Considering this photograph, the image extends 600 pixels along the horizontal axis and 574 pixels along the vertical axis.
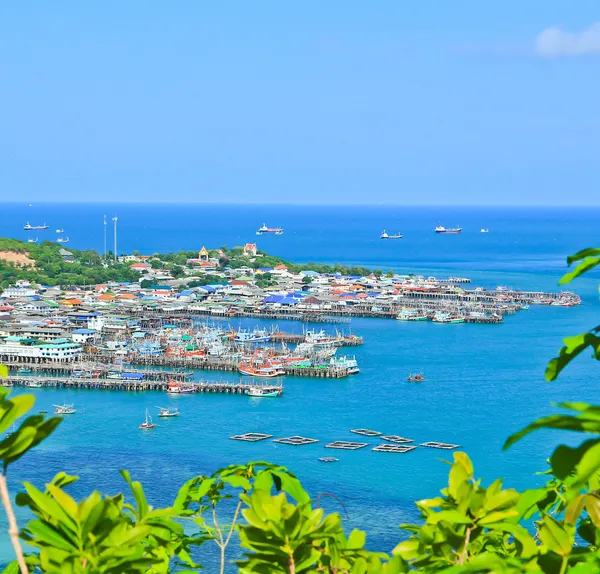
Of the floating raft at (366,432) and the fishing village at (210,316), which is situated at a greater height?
the fishing village at (210,316)

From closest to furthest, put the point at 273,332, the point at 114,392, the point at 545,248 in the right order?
the point at 114,392, the point at 273,332, the point at 545,248

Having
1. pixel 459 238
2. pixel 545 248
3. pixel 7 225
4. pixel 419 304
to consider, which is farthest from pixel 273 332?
pixel 7 225

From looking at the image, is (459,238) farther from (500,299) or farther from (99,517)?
(99,517)

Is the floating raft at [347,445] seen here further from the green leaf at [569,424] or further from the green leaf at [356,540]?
the green leaf at [569,424]

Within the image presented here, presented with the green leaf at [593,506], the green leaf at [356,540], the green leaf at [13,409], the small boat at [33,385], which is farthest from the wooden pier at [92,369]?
the green leaf at [593,506]

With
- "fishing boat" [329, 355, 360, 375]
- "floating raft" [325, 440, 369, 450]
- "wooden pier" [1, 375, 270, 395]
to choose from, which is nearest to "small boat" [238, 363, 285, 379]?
"wooden pier" [1, 375, 270, 395]

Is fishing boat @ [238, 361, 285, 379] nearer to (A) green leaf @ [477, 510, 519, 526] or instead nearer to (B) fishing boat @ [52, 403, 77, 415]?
(B) fishing boat @ [52, 403, 77, 415]
